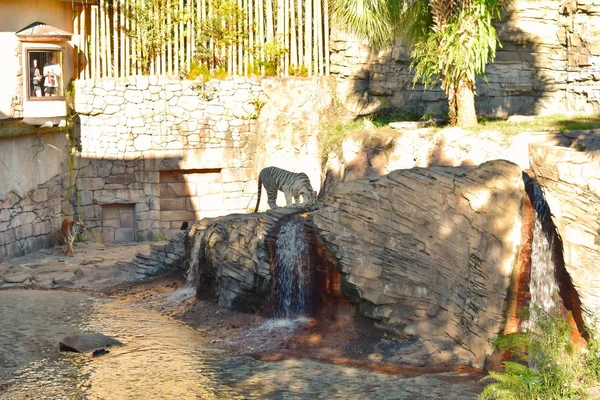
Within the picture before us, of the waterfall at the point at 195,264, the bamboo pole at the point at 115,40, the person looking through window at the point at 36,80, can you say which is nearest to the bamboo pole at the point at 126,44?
the bamboo pole at the point at 115,40

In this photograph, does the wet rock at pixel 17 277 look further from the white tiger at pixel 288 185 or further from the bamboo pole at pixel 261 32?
A: the bamboo pole at pixel 261 32

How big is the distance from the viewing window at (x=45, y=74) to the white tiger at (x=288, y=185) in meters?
4.46

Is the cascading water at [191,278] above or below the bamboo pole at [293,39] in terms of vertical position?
below

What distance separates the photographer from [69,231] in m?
19.0

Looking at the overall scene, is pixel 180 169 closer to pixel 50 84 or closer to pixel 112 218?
pixel 112 218

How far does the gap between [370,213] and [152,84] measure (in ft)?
27.3

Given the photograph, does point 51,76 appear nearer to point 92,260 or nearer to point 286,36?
point 92,260

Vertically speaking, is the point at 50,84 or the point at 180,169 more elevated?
the point at 50,84

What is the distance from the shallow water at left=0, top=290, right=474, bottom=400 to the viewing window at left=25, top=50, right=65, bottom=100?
18.2ft

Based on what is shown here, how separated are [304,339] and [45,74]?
867 cm

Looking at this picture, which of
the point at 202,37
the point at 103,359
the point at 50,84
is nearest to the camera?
the point at 103,359

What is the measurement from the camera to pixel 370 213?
13.4 meters

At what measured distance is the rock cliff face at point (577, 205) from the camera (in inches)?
424

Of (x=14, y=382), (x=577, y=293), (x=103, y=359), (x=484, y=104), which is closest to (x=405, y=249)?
(x=577, y=293)
